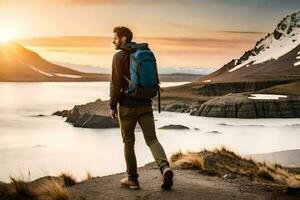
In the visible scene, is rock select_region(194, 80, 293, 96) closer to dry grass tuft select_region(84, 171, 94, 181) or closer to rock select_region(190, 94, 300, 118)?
rock select_region(190, 94, 300, 118)

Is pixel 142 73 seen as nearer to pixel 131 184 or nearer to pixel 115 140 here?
pixel 131 184

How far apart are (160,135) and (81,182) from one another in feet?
160

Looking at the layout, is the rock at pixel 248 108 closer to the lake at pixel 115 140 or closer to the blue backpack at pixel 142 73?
the lake at pixel 115 140

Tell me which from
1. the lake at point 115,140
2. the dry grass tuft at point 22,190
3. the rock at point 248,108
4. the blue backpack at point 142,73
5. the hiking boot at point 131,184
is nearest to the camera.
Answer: the blue backpack at point 142,73

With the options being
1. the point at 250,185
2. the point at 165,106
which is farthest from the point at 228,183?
the point at 165,106

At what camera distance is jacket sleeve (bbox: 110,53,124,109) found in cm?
805

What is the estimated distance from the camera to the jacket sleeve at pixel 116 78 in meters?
8.05

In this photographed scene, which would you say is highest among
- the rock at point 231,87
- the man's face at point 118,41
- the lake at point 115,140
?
the rock at point 231,87

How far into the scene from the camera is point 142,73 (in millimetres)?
7879

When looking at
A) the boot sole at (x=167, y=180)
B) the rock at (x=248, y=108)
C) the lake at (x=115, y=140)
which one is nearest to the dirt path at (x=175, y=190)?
the boot sole at (x=167, y=180)

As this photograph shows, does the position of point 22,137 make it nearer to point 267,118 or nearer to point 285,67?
point 267,118

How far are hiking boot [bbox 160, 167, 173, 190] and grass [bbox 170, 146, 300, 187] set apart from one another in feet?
7.89

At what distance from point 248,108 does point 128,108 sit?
7262 centimetres

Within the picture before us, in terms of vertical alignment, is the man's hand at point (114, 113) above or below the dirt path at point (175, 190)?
above
